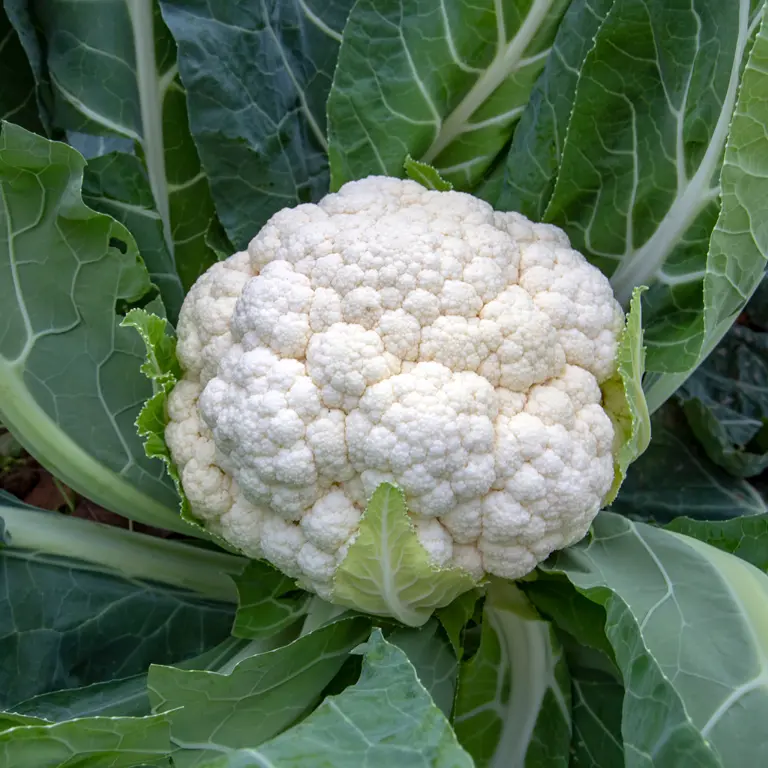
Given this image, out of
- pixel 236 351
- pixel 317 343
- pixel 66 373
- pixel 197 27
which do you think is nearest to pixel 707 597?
pixel 317 343

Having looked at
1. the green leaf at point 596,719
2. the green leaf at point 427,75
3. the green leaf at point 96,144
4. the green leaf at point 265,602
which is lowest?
the green leaf at point 596,719

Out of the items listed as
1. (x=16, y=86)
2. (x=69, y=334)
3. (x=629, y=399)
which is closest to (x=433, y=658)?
(x=629, y=399)

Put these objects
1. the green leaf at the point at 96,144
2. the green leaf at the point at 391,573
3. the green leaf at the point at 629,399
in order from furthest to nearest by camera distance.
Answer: the green leaf at the point at 96,144, the green leaf at the point at 629,399, the green leaf at the point at 391,573

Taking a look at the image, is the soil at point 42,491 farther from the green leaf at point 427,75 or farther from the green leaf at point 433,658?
the green leaf at point 427,75

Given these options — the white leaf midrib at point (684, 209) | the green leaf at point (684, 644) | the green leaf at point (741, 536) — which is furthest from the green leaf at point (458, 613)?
the white leaf midrib at point (684, 209)

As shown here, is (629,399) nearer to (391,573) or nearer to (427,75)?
(391,573)

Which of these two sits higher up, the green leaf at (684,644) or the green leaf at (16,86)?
the green leaf at (16,86)

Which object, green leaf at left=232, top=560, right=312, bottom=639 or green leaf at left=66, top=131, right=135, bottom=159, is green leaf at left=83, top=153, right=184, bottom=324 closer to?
green leaf at left=66, top=131, right=135, bottom=159
